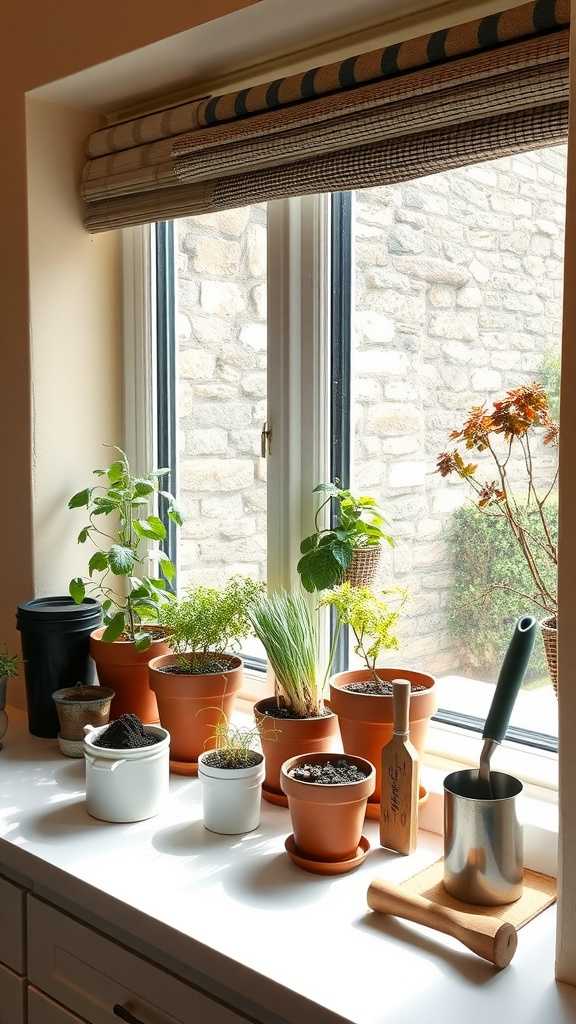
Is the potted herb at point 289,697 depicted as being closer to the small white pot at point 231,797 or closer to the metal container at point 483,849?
the small white pot at point 231,797

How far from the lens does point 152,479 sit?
7.07 ft

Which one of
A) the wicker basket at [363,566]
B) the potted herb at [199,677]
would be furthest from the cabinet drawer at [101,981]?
the wicker basket at [363,566]

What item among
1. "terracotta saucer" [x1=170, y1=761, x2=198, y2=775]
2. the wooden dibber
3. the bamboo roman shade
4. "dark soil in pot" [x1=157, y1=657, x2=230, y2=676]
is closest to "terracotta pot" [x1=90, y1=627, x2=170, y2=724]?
"dark soil in pot" [x1=157, y1=657, x2=230, y2=676]

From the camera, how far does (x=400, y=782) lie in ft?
4.74

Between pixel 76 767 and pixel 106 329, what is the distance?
3.27ft

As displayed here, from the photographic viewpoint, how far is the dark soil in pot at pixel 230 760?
155 centimetres

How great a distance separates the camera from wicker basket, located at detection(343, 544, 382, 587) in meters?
1.74

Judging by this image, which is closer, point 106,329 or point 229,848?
point 229,848

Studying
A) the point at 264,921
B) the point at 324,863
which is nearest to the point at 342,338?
the point at 324,863

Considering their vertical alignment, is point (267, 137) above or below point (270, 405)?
above

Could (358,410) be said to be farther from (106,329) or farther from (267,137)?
(106,329)

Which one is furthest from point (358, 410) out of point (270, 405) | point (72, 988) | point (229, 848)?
point (72, 988)

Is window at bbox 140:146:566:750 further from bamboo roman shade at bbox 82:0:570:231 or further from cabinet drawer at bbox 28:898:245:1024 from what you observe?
cabinet drawer at bbox 28:898:245:1024

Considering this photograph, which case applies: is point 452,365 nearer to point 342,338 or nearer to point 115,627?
point 342,338
